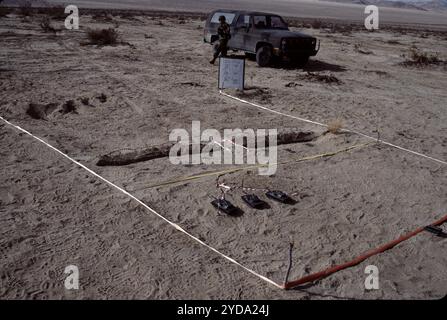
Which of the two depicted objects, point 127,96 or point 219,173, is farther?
point 127,96

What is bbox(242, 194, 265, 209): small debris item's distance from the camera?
182 inches

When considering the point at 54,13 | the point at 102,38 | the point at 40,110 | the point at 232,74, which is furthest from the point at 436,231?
the point at 54,13

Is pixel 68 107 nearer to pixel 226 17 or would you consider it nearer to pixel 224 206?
pixel 224 206

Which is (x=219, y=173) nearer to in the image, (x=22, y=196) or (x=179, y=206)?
(x=179, y=206)

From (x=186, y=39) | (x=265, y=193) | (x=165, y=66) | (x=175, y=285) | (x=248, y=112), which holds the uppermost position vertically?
(x=186, y=39)

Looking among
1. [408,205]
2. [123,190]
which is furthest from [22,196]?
[408,205]

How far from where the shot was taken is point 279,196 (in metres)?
4.82

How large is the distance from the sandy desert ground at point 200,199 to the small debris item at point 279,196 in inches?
Result: 4.7

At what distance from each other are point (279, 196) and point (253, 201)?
0.36 meters

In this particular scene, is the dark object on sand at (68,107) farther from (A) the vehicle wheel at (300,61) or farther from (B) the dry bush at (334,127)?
(A) the vehicle wheel at (300,61)

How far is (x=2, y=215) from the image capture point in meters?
4.18

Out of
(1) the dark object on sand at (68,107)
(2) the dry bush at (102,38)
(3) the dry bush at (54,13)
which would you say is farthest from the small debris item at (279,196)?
(3) the dry bush at (54,13)

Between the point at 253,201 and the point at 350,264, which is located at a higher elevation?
the point at 253,201

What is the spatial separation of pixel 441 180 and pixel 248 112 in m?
3.74
